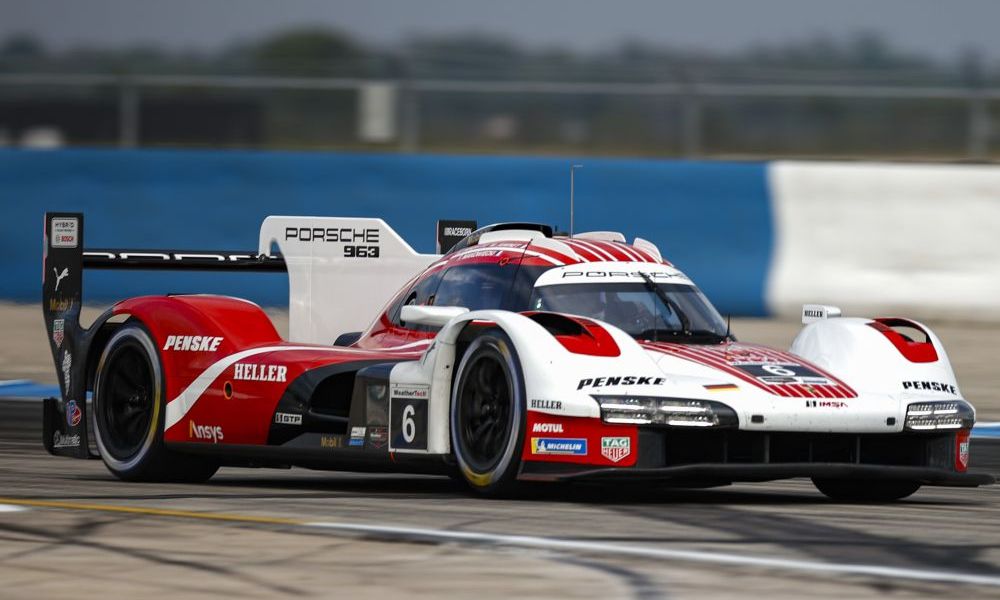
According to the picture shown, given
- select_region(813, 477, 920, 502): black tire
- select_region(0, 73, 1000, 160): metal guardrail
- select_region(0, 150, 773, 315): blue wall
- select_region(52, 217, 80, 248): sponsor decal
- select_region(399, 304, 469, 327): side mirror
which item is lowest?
select_region(813, 477, 920, 502): black tire

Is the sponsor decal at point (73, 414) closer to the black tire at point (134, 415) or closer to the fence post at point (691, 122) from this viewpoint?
the black tire at point (134, 415)

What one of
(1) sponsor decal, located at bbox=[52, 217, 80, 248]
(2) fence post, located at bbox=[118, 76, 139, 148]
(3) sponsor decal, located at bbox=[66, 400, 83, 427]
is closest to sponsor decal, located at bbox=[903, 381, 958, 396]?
(3) sponsor decal, located at bbox=[66, 400, 83, 427]

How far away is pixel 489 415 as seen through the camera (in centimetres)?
808

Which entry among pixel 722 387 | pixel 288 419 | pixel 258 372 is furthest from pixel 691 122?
pixel 722 387

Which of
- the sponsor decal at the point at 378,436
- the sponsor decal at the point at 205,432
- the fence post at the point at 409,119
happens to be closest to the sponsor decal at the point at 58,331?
the sponsor decal at the point at 205,432

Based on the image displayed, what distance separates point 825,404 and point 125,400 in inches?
154

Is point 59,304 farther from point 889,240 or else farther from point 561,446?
point 889,240

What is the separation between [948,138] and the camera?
16594 mm

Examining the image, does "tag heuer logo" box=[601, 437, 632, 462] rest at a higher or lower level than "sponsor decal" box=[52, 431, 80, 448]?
higher

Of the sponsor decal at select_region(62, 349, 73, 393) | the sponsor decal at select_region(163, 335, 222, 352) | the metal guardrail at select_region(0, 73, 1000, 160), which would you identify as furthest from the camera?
the metal guardrail at select_region(0, 73, 1000, 160)

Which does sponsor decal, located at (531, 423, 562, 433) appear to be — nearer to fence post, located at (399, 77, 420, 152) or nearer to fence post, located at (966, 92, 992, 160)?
fence post, located at (966, 92, 992, 160)

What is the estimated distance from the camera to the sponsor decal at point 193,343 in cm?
948

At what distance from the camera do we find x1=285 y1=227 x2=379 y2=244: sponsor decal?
10805mm

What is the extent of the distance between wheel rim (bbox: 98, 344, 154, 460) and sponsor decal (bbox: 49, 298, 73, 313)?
0.67 m
